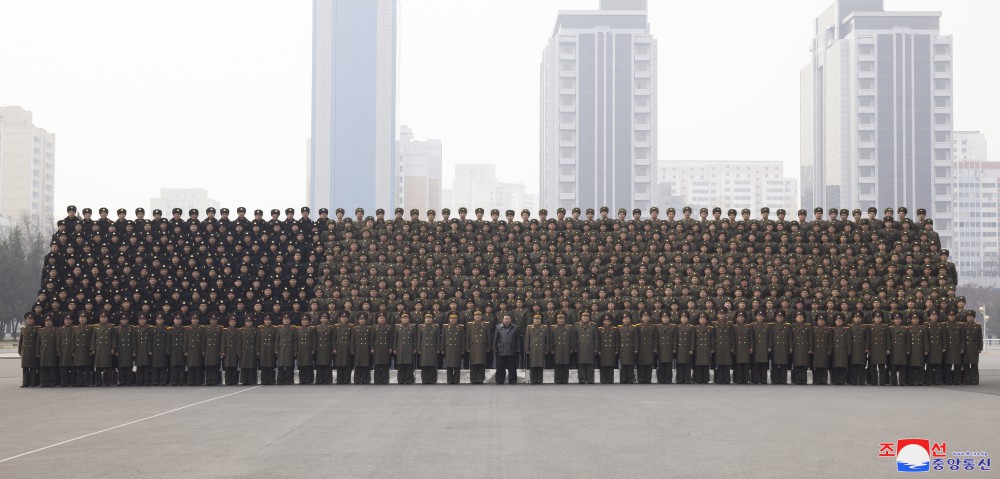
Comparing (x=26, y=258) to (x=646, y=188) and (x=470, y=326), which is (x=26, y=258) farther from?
(x=646, y=188)

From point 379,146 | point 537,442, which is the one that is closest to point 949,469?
point 537,442

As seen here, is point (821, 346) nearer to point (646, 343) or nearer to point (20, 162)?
point (646, 343)

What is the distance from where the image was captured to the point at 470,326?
16688 mm

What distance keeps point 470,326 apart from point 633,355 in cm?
302

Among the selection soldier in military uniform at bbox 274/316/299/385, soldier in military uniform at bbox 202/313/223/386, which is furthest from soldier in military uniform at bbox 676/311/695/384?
soldier in military uniform at bbox 202/313/223/386

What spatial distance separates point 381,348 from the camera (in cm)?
1658

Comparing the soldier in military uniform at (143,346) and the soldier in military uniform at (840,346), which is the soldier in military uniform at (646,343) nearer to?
the soldier in military uniform at (840,346)

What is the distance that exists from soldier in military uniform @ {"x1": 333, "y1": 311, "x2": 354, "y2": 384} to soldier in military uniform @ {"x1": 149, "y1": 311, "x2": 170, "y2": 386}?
2.91 meters

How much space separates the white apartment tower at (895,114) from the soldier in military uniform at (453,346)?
87.2 metres

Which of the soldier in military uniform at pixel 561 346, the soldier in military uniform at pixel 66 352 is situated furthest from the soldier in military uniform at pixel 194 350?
the soldier in military uniform at pixel 561 346

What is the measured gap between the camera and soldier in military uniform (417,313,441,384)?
16.6m

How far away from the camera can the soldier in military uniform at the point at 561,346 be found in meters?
16.6

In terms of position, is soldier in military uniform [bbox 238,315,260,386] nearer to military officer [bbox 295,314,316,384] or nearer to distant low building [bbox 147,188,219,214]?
military officer [bbox 295,314,316,384]

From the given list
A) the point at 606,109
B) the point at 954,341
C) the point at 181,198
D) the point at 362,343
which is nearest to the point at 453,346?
the point at 362,343
